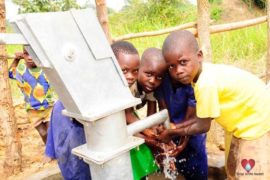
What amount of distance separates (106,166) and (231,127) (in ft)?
3.08

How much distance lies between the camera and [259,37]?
242 inches

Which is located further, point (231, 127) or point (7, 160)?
point (7, 160)

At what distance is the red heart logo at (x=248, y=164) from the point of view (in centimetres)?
Answer: 163

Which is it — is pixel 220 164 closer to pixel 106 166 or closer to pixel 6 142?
pixel 106 166

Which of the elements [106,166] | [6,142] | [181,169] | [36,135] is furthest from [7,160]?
[106,166]

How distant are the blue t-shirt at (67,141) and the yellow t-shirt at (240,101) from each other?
0.62m

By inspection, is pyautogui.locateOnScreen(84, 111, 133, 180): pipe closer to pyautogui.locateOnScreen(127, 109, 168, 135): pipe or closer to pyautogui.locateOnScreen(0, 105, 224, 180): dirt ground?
pyautogui.locateOnScreen(127, 109, 168, 135): pipe

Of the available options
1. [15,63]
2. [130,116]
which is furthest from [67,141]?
[15,63]

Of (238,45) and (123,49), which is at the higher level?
(123,49)

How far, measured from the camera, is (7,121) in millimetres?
3021

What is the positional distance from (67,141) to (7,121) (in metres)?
1.63

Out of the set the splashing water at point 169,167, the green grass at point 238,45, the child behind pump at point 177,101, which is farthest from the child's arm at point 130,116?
the green grass at point 238,45

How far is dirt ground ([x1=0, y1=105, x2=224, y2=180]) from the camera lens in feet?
10.3

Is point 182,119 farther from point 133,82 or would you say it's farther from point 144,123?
point 144,123
